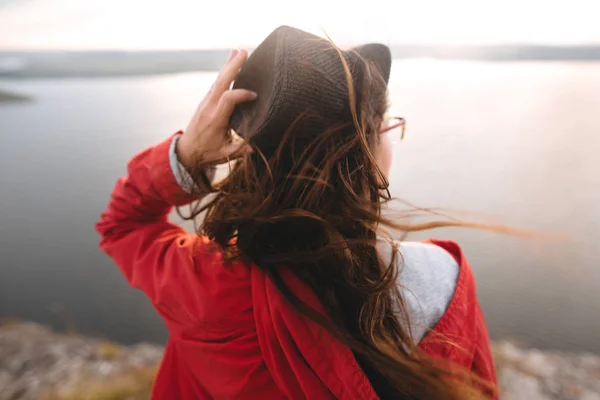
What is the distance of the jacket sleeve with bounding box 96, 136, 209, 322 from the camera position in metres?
0.62

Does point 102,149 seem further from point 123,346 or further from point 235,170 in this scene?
point 235,170

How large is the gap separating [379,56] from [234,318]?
0.46 m

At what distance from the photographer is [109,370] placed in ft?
7.90

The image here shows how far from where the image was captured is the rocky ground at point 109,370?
2039 mm

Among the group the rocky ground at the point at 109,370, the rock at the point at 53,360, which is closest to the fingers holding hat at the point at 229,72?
the rocky ground at the point at 109,370

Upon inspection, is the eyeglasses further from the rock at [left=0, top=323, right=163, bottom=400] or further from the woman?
the rock at [left=0, top=323, right=163, bottom=400]

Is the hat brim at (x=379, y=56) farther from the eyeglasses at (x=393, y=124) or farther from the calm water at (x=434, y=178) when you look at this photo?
the calm water at (x=434, y=178)

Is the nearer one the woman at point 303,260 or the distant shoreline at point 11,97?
the woman at point 303,260

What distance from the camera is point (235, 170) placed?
631 millimetres

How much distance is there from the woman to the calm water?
8.01 ft

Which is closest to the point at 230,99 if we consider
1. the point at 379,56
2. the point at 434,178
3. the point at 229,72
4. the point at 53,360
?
the point at 229,72

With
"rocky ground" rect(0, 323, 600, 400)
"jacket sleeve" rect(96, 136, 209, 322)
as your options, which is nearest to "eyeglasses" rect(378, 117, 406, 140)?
"jacket sleeve" rect(96, 136, 209, 322)

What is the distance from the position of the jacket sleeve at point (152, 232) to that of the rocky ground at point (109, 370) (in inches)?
65.2

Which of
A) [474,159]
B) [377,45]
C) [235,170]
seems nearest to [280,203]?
[235,170]
